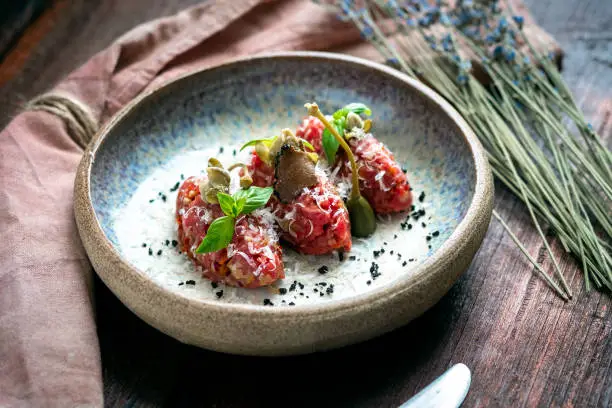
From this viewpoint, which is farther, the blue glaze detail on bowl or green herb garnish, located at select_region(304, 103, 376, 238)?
the blue glaze detail on bowl

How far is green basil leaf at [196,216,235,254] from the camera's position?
1846mm

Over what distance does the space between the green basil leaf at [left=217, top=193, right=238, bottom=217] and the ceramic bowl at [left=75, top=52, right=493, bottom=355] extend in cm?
22

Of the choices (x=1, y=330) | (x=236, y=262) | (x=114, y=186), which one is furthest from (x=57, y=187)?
(x=236, y=262)

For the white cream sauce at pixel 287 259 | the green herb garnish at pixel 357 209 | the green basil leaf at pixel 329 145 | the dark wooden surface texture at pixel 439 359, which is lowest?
the dark wooden surface texture at pixel 439 359

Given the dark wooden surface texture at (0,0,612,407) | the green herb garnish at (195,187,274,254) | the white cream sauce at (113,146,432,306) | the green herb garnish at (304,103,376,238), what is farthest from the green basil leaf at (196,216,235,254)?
the green herb garnish at (304,103,376,238)

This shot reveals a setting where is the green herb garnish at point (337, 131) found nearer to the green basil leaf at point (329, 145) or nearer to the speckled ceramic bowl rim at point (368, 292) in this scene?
the green basil leaf at point (329, 145)

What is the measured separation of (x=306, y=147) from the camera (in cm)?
218

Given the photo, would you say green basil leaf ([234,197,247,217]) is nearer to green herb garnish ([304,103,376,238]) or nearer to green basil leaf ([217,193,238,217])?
green basil leaf ([217,193,238,217])

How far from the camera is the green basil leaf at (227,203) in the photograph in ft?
6.13

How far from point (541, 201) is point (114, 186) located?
1394 mm

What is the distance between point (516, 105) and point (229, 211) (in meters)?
1.35

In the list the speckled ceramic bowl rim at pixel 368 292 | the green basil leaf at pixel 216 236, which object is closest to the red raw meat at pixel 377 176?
the speckled ceramic bowl rim at pixel 368 292

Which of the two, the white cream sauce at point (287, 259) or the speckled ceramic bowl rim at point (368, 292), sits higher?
the speckled ceramic bowl rim at point (368, 292)

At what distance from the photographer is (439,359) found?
1.88 meters
